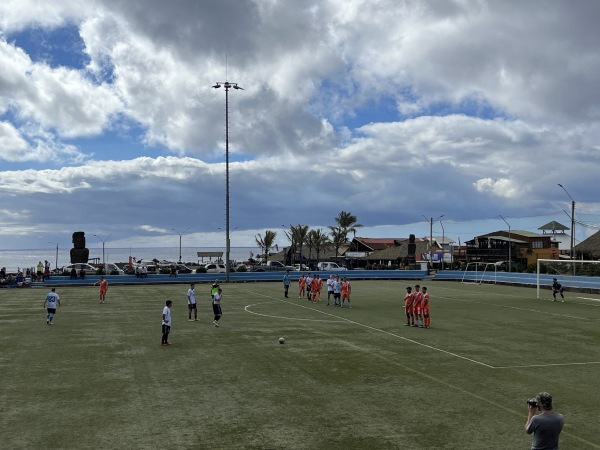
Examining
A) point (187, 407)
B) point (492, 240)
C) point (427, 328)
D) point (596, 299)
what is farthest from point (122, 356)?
point (492, 240)

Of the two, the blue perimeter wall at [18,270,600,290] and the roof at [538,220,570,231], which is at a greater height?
the roof at [538,220,570,231]

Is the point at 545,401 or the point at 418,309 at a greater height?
the point at 545,401

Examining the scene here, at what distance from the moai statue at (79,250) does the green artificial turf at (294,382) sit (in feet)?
164

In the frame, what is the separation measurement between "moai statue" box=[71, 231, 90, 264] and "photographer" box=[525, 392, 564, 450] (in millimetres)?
77845

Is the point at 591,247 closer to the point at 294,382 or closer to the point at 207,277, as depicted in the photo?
the point at 207,277

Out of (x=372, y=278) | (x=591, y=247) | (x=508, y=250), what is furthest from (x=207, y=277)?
(x=591, y=247)

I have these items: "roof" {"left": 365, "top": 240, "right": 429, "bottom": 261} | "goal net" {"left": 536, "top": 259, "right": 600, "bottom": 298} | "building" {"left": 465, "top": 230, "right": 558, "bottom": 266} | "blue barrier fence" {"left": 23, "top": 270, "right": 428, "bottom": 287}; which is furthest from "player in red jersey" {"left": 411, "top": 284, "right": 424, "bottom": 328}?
"roof" {"left": 365, "top": 240, "right": 429, "bottom": 261}

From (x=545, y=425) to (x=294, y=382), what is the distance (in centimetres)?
887

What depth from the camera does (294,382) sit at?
15812 mm

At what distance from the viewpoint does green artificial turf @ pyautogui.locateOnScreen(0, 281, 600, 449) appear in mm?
11439

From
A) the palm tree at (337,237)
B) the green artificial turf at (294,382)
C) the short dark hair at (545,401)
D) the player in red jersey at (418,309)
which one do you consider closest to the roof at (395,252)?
the palm tree at (337,237)

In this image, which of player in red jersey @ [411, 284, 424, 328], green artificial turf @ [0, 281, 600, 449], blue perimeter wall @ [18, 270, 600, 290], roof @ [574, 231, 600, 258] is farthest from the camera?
roof @ [574, 231, 600, 258]

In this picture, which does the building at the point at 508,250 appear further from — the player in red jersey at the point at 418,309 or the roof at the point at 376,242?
the player in red jersey at the point at 418,309

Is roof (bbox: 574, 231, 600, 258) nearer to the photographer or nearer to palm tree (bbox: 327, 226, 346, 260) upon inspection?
palm tree (bbox: 327, 226, 346, 260)
